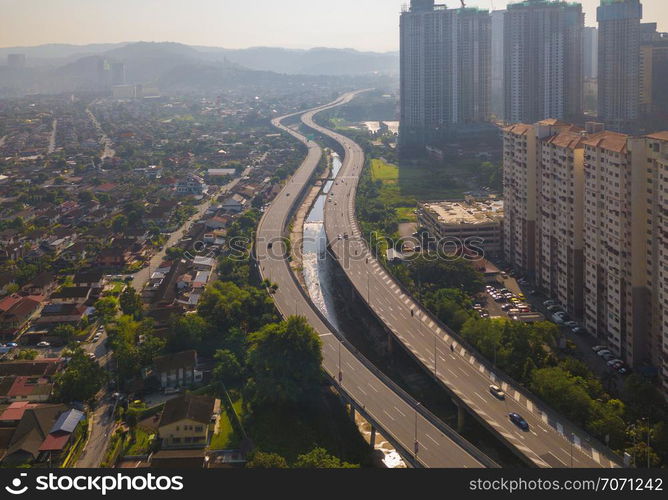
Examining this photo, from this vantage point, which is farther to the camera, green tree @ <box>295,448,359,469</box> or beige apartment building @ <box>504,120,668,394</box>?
beige apartment building @ <box>504,120,668,394</box>

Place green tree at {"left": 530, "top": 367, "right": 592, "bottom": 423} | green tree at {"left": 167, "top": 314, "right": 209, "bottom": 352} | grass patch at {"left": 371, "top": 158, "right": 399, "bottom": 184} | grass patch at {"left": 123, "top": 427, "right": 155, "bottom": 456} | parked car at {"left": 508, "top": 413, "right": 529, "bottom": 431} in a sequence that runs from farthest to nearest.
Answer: grass patch at {"left": 371, "top": 158, "right": 399, "bottom": 184} → green tree at {"left": 167, "top": 314, "right": 209, "bottom": 352} → grass patch at {"left": 123, "top": 427, "right": 155, "bottom": 456} → green tree at {"left": 530, "top": 367, "right": 592, "bottom": 423} → parked car at {"left": 508, "top": 413, "right": 529, "bottom": 431}

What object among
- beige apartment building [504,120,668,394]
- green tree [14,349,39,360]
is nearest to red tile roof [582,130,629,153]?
beige apartment building [504,120,668,394]

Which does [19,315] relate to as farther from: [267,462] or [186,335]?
[267,462]

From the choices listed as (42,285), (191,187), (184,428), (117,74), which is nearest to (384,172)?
(191,187)

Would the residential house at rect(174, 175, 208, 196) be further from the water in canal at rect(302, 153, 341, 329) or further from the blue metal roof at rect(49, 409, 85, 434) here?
the blue metal roof at rect(49, 409, 85, 434)

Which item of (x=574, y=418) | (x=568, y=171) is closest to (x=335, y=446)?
(x=574, y=418)

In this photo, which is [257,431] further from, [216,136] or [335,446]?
[216,136]
